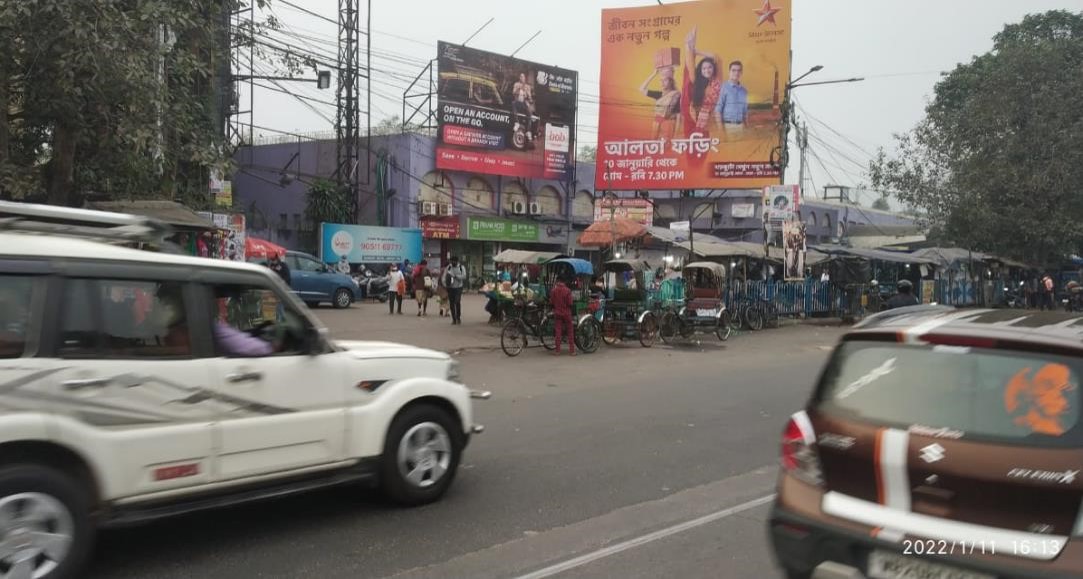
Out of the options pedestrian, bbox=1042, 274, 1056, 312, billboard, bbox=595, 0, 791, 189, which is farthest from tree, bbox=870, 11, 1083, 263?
billboard, bbox=595, 0, 791, 189

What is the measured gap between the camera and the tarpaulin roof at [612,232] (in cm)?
1959

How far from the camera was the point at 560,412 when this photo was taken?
9094 millimetres

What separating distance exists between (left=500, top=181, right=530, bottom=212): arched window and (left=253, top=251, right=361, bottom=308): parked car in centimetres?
1445

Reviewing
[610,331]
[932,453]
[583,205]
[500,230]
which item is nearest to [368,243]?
[500,230]

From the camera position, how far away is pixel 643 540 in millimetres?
4855

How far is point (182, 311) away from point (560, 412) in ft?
17.7

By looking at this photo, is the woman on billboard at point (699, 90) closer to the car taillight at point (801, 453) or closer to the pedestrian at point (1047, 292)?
the pedestrian at point (1047, 292)

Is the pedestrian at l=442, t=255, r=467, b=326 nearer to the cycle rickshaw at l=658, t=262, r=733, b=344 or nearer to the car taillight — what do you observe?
the cycle rickshaw at l=658, t=262, r=733, b=344

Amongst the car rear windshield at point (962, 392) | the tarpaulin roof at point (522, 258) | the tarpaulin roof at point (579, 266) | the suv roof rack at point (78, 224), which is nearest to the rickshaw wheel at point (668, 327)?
the tarpaulin roof at point (579, 266)

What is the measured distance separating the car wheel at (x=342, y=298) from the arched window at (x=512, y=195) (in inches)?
583

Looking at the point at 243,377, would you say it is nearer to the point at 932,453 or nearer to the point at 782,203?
the point at 932,453

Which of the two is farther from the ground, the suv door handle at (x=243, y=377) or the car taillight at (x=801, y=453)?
the suv door handle at (x=243, y=377)

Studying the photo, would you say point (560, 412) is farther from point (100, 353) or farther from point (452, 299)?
point (452, 299)

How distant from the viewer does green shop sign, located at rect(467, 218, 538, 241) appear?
118 ft
